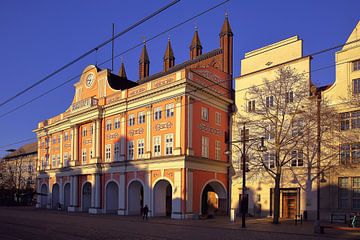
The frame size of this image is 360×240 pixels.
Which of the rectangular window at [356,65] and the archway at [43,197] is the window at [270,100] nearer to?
the rectangular window at [356,65]

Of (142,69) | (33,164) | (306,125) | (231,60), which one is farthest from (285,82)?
(33,164)

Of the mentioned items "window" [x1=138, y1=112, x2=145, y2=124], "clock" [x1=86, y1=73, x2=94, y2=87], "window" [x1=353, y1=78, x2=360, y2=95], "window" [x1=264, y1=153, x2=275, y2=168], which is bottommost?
"window" [x1=264, y1=153, x2=275, y2=168]

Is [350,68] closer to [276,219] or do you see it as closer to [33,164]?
[276,219]

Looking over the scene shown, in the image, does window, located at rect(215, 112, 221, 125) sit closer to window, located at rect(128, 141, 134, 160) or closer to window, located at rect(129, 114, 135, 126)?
window, located at rect(129, 114, 135, 126)

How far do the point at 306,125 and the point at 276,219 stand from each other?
7.56m

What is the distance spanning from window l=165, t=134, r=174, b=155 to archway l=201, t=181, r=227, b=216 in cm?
568

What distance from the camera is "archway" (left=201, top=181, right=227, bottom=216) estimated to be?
43.5m

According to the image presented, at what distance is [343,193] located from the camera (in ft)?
110

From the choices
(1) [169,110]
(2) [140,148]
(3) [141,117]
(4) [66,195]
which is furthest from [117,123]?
(4) [66,195]

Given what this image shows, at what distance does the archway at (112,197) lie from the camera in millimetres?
48094

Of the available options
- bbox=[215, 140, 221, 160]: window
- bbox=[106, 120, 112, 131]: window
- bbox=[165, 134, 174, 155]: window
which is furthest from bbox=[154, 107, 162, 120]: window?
bbox=[106, 120, 112, 131]: window

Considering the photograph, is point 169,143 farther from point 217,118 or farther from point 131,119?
point 131,119

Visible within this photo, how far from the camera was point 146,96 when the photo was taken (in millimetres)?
43656

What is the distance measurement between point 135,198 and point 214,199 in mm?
8679
